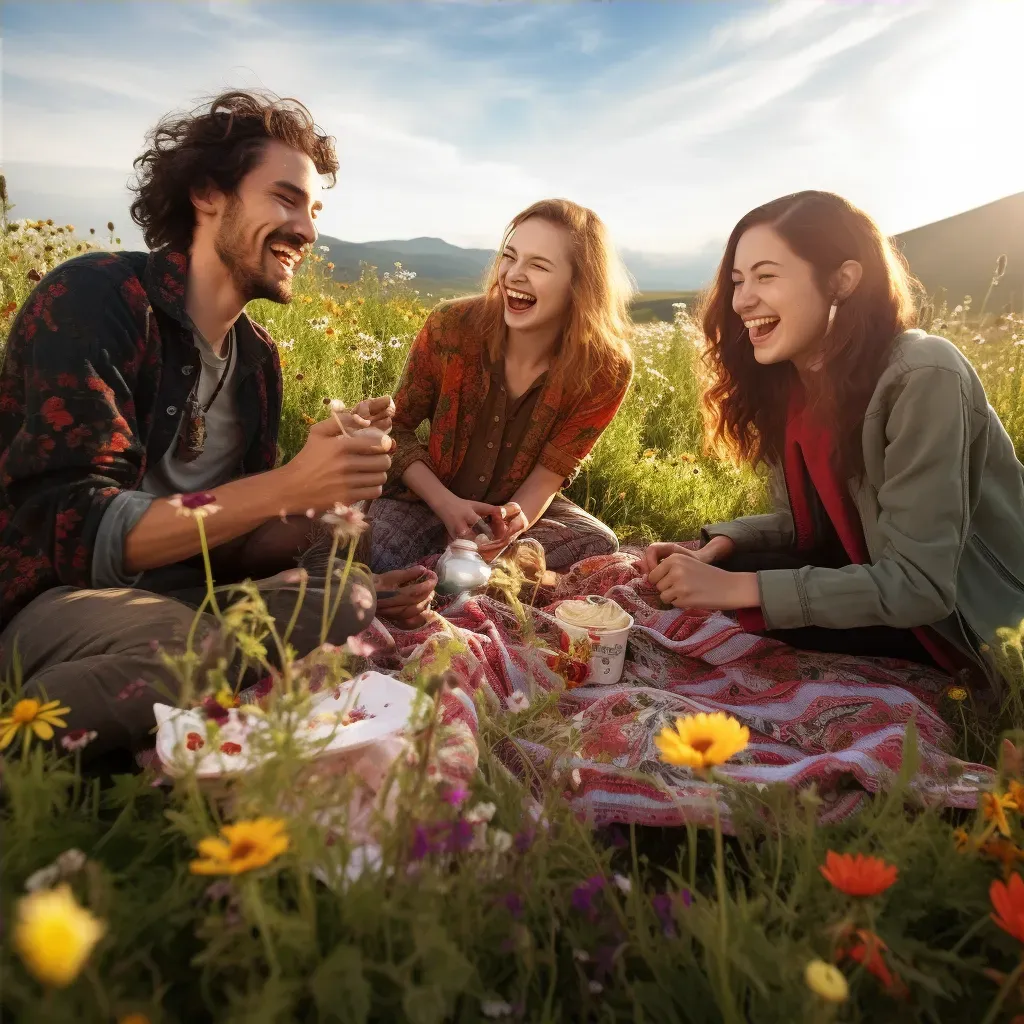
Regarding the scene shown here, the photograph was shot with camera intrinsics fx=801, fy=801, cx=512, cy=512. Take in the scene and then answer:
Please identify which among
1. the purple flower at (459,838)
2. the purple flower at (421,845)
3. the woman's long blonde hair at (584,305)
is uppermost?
the woman's long blonde hair at (584,305)

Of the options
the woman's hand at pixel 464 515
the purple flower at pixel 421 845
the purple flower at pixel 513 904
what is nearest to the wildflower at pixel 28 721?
the purple flower at pixel 421 845

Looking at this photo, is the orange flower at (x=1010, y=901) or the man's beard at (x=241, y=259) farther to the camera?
the man's beard at (x=241, y=259)

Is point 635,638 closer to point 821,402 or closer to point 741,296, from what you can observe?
point 821,402

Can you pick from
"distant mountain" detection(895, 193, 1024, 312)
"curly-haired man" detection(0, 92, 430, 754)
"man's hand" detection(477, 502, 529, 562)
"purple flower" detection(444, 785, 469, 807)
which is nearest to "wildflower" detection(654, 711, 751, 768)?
"purple flower" detection(444, 785, 469, 807)

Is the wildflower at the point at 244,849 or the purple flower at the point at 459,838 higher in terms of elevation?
the wildflower at the point at 244,849

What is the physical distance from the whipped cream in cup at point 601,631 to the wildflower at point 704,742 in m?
1.31

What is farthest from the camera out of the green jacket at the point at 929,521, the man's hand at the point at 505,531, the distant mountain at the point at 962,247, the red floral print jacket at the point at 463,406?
the distant mountain at the point at 962,247

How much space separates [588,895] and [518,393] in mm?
2452

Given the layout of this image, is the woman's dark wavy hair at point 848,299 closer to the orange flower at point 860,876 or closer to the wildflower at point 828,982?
the orange flower at point 860,876

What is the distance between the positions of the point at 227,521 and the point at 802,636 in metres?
1.63

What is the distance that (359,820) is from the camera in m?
1.31

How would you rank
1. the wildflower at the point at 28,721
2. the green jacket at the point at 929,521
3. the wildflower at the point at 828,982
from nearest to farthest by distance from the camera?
the wildflower at the point at 828,982, the wildflower at the point at 28,721, the green jacket at the point at 929,521

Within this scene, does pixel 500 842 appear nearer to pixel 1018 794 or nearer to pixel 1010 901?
pixel 1010 901

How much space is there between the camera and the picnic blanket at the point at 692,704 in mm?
1703
